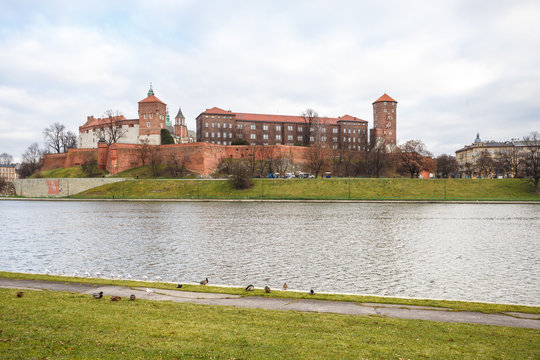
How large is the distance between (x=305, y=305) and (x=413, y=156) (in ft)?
218

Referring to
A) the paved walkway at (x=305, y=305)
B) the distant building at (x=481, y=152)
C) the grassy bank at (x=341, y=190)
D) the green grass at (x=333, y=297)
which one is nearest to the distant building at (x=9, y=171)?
the grassy bank at (x=341, y=190)

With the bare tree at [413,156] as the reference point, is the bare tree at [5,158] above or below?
above

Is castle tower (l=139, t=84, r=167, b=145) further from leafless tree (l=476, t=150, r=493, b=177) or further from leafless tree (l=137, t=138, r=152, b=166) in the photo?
leafless tree (l=476, t=150, r=493, b=177)

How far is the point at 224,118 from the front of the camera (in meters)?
91.2

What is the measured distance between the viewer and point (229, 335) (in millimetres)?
5875

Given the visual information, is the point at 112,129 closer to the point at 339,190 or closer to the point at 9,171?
the point at 339,190

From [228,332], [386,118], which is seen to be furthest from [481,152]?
[228,332]

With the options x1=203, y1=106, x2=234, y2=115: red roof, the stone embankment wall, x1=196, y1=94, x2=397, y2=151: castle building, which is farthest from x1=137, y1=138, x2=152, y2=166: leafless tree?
x1=203, y1=106, x2=234, y2=115: red roof

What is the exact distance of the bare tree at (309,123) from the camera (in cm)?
9345

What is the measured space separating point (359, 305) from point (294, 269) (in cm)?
523

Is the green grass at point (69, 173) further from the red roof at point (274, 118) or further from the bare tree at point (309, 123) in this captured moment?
the bare tree at point (309, 123)

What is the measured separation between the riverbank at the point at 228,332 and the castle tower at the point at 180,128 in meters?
112

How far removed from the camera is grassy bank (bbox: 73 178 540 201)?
52.2m

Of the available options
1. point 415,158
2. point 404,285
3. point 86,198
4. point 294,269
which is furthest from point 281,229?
point 415,158
